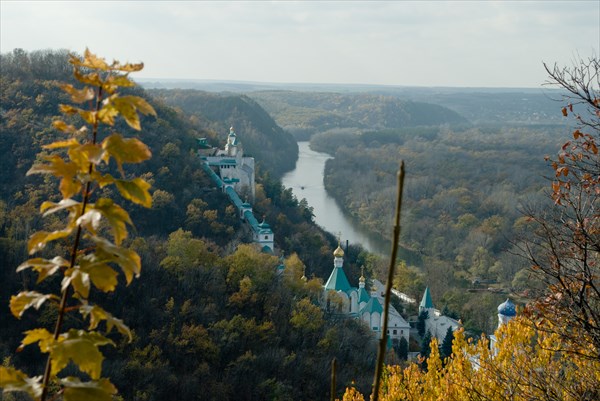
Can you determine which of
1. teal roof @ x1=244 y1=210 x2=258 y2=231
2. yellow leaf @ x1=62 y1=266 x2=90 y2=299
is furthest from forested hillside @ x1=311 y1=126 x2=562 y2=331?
teal roof @ x1=244 y1=210 x2=258 y2=231

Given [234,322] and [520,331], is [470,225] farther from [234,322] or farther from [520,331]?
[520,331]

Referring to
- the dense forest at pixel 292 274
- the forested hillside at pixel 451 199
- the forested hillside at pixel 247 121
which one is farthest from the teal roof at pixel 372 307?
the forested hillside at pixel 247 121

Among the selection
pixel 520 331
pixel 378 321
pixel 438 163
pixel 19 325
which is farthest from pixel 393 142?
pixel 520 331

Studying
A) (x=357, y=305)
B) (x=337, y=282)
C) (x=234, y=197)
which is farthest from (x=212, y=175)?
(x=357, y=305)

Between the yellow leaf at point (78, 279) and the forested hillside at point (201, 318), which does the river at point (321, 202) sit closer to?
the forested hillside at point (201, 318)

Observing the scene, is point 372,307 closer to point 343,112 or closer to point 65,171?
point 65,171

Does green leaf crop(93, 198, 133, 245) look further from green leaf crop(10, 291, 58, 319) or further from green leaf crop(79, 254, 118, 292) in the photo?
green leaf crop(10, 291, 58, 319)
